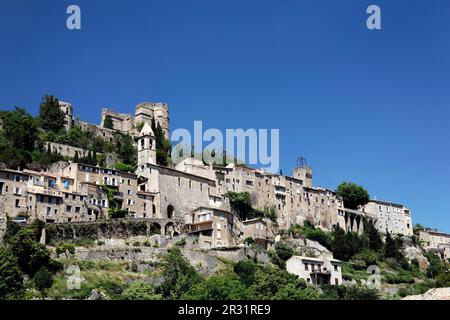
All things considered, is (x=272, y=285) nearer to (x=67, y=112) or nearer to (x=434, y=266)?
(x=434, y=266)

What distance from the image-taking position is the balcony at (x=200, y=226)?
70.1 meters

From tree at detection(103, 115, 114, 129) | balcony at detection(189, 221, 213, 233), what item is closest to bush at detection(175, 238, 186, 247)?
balcony at detection(189, 221, 213, 233)

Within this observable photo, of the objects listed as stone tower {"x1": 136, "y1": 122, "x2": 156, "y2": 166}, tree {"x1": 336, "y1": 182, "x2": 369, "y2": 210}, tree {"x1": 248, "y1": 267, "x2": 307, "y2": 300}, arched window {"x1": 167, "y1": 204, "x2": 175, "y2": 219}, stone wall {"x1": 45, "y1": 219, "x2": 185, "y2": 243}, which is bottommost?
tree {"x1": 248, "y1": 267, "x2": 307, "y2": 300}

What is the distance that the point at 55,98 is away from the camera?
91.6 meters

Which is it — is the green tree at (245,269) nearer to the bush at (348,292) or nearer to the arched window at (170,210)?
the bush at (348,292)

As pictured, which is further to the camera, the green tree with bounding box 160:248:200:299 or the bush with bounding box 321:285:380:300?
the bush with bounding box 321:285:380:300

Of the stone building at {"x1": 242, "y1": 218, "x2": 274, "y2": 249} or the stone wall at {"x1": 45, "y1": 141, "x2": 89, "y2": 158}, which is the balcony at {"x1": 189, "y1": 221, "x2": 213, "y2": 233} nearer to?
the stone building at {"x1": 242, "y1": 218, "x2": 274, "y2": 249}

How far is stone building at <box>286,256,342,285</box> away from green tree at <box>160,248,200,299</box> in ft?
39.4

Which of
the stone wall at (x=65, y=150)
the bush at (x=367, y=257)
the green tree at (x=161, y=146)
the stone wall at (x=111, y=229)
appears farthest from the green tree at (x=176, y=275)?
the bush at (x=367, y=257)

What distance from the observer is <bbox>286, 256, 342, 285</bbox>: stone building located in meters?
66.2

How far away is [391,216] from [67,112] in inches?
1874

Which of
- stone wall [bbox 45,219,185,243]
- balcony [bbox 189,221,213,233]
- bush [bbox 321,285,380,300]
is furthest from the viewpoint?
balcony [bbox 189,221,213,233]

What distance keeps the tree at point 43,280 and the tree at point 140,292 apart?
224 inches

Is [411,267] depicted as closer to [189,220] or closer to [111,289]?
[189,220]
